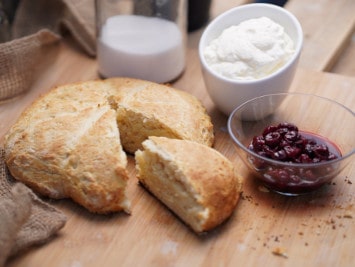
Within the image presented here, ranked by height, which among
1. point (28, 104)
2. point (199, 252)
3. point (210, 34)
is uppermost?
point (210, 34)

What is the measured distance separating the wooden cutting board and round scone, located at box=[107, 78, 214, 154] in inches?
8.4

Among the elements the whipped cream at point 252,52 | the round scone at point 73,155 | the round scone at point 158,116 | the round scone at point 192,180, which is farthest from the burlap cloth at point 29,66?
the whipped cream at point 252,52

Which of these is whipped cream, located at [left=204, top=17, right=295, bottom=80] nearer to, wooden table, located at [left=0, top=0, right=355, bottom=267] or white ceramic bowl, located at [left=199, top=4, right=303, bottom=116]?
white ceramic bowl, located at [left=199, top=4, right=303, bottom=116]

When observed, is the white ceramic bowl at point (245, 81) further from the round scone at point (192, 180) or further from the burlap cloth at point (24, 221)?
the burlap cloth at point (24, 221)

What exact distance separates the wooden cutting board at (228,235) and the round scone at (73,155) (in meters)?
0.10

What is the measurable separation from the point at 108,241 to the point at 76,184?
0.97ft

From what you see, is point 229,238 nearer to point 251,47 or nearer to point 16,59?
point 251,47

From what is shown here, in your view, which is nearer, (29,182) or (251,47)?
(29,182)

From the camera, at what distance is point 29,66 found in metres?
3.58

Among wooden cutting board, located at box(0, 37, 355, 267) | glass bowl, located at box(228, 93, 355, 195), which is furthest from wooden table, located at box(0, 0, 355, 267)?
glass bowl, located at box(228, 93, 355, 195)

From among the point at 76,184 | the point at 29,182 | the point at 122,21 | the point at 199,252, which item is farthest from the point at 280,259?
the point at 122,21

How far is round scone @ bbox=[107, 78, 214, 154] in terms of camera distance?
2971 mm

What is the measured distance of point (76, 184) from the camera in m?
2.73

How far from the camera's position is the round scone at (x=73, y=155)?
8.89ft
